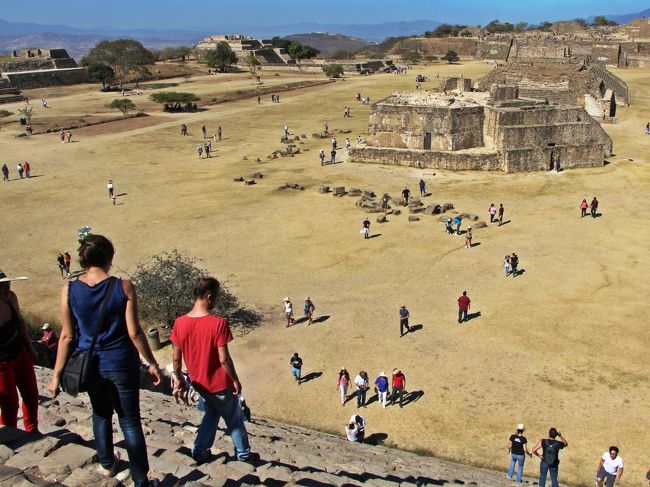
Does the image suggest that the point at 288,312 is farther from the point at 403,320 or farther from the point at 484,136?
the point at 484,136

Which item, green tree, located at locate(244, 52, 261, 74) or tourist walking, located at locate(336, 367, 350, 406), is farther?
green tree, located at locate(244, 52, 261, 74)

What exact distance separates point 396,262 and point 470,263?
2.18 metres

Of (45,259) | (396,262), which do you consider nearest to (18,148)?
(45,259)

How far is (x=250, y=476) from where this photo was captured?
4.94 m

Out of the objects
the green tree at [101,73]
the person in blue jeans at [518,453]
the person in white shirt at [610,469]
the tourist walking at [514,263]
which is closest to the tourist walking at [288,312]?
the tourist walking at [514,263]

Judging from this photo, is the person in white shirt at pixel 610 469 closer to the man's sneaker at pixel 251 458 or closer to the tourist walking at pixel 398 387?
the tourist walking at pixel 398 387

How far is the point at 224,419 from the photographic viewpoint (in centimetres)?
502

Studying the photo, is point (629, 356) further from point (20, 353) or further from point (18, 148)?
point (18, 148)

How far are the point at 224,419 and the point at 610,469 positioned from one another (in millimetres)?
5756

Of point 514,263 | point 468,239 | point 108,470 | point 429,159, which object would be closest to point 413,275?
point 514,263

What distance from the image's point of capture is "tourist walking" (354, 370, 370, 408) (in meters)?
10.8

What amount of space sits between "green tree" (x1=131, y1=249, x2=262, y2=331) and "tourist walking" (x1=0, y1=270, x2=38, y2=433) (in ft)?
28.3

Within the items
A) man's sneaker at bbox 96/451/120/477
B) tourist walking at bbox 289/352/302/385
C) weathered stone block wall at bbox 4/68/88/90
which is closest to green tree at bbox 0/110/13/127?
weathered stone block wall at bbox 4/68/88/90

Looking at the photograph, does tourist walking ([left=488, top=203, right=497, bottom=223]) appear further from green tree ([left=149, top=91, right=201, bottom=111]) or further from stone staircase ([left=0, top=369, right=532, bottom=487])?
green tree ([left=149, top=91, right=201, bottom=111])
